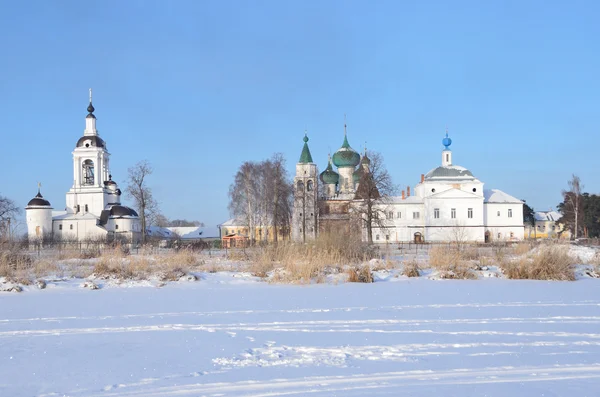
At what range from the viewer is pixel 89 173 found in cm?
6294

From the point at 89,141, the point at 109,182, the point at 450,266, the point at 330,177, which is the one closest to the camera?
the point at 450,266

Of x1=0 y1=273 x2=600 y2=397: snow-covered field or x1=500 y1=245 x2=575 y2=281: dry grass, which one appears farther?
x1=500 y1=245 x2=575 y2=281: dry grass

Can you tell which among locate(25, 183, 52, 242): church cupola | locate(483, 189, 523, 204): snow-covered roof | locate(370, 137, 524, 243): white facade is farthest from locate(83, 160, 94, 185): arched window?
locate(483, 189, 523, 204): snow-covered roof

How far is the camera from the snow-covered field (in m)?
5.00

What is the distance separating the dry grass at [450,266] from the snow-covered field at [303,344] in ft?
9.36

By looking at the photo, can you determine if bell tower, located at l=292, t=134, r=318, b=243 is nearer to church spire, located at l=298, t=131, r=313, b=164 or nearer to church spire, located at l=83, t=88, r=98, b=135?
church spire, located at l=298, t=131, r=313, b=164

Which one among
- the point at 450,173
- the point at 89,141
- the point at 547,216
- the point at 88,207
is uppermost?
the point at 89,141

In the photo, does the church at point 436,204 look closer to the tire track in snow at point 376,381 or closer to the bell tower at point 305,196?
the bell tower at point 305,196

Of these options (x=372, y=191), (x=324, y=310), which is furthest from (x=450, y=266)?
(x=372, y=191)

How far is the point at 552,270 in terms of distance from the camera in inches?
566

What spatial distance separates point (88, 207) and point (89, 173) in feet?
15.7

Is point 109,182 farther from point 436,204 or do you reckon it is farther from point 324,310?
point 324,310

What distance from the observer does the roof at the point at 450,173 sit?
6253 cm

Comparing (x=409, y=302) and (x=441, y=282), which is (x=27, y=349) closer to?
(x=409, y=302)
